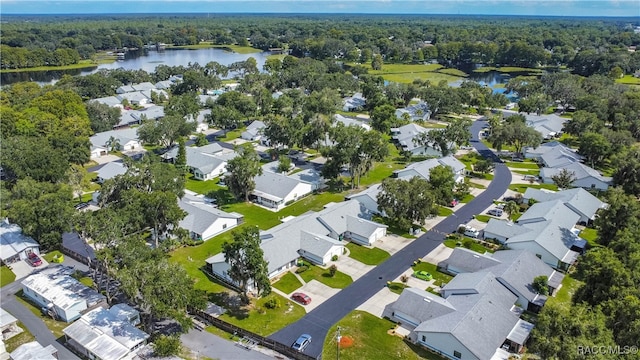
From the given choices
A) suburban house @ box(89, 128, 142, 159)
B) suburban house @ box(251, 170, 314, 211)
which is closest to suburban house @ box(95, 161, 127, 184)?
suburban house @ box(89, 128, 142, 159)

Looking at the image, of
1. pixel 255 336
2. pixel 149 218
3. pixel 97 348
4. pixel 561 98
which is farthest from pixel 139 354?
pixel 561 98

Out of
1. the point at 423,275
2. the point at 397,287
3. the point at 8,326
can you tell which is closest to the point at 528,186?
the point at 423,275

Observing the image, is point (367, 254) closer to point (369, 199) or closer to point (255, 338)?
point (369, 199)

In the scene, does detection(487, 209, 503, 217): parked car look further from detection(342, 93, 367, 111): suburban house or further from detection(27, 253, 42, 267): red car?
detection(342, 93, 367, 111): suburban house

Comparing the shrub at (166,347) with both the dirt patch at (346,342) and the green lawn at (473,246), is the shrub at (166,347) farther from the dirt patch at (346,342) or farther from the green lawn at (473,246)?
the green lawn at (473,246)

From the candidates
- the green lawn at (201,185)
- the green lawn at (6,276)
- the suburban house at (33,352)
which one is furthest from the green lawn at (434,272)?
the green lawn at (6,276)

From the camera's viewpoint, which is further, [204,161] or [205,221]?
[204,161]

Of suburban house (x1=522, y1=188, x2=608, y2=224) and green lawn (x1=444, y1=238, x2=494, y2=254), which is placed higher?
suburban house (x1=522, y1=188, x2=608, y2=224)
